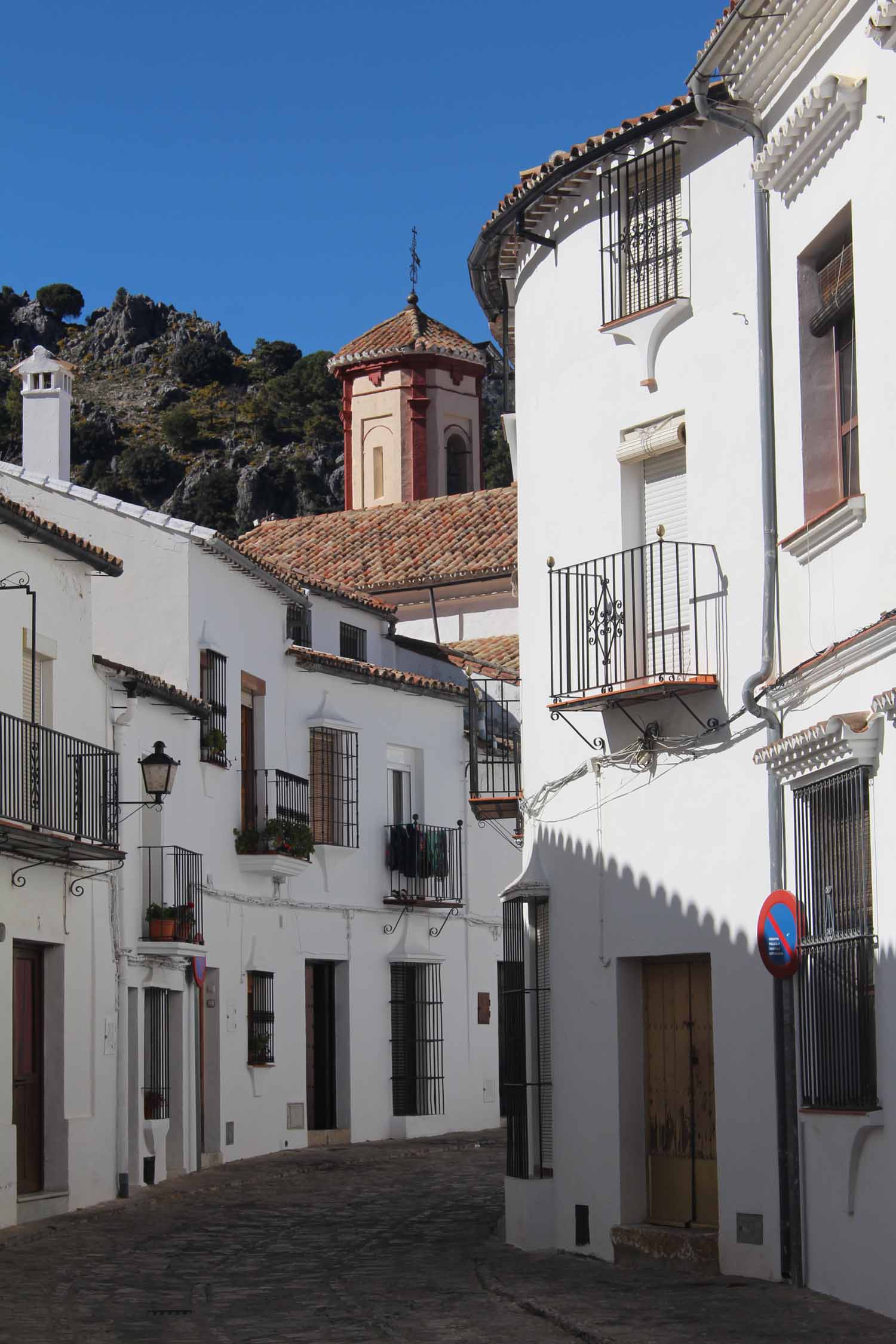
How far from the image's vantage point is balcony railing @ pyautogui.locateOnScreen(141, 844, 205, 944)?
22375mm

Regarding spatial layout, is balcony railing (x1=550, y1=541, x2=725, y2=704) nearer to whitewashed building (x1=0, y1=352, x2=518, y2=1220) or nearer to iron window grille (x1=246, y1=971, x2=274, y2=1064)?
whitewashed building (x1=0, y1=352, x2=518, y2=1220)

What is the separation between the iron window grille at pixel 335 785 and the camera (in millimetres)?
28609

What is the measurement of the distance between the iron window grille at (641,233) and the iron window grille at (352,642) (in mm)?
17551

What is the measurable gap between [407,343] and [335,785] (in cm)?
2170

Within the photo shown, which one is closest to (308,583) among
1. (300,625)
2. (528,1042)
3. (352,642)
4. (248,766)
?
(300,625)

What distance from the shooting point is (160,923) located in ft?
73.4

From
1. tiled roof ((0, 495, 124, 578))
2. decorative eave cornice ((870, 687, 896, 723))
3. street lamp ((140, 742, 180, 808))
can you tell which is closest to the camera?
decorative eave cornice ((870, 687, 896, 723))

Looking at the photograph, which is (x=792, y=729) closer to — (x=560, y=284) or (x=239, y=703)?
(x=560, y=284)

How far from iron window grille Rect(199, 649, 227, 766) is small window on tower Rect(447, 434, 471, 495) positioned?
25017 mm

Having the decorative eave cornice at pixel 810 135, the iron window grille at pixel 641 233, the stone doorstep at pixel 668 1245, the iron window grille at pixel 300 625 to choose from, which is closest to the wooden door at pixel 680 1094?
the stone doorstep at pixel 668 1245

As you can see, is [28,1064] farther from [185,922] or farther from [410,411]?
[410,411]

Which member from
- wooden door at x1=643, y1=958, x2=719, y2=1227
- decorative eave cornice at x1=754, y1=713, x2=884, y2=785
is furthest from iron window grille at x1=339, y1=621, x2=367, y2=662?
decorative eave cornice at x1=754, y1=713, x2=884, y2=785

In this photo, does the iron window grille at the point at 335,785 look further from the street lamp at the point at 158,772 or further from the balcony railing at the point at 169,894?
the street lamp at the point at 158,772

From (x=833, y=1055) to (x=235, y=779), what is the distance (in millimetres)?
15575
